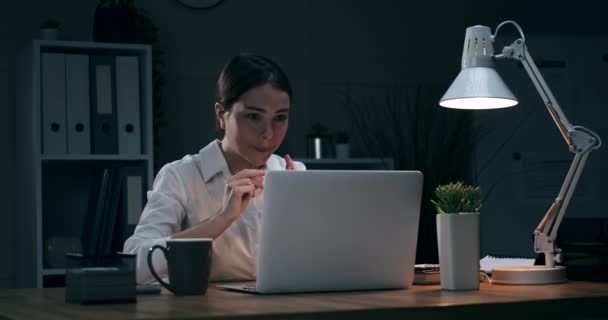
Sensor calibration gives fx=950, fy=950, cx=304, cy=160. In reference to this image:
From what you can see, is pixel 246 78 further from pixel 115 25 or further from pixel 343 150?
pixel 343 150

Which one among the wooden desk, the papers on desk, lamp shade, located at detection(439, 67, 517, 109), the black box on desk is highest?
lamp shade, located at detection(439, 67, 517, 109)

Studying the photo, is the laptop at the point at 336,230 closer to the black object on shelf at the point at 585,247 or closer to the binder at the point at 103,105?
the black object on shelf at the point at 585,247

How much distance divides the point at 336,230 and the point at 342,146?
8.85 feet

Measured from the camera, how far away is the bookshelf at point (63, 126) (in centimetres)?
381

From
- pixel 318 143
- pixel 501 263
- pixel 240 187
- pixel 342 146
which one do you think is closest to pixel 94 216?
pixel 318 143

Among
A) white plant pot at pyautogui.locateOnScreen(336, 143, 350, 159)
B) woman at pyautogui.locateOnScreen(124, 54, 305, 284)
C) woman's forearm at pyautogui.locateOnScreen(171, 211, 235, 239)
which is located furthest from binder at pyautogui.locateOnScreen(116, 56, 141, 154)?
woman's forearm at pyautogui.locateOnScreen(171, 211, 235, 239)

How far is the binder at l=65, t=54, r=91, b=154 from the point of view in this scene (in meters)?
3.87

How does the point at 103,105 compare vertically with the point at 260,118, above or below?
above

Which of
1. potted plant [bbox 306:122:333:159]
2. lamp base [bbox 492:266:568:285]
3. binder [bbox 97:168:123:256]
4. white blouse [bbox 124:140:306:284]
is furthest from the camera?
potted plant [bbox 306:122:333:159]

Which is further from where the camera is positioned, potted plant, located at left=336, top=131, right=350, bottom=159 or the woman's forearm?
→ potted plant, located at left=336, top=131, right=350, bottom=159

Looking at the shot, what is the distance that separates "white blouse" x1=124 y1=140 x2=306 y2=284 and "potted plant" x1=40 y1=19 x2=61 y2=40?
1.63 meters

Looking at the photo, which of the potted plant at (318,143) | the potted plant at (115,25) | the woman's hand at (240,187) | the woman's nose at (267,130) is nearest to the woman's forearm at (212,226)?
the woman's hand at (240,187)

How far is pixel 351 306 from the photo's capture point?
154 cm

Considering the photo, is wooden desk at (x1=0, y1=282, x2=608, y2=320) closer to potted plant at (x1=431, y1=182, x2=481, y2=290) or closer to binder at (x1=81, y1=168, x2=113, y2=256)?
potted plant at (x1=431, y1=182, x2=481, y2=290)
